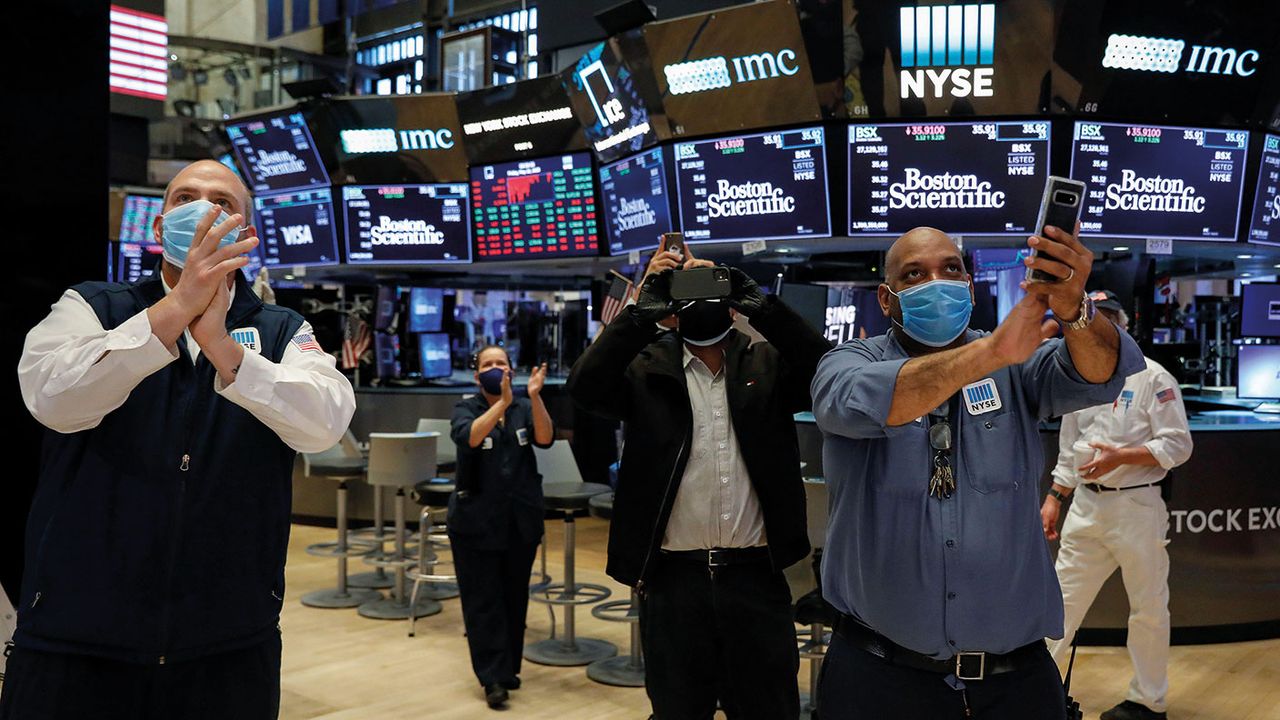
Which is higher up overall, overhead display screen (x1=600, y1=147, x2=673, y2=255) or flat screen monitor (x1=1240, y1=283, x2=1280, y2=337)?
overhead display screen (x1=600, y1=147, x2=673, y2=255)

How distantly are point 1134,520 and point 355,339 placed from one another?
654cm

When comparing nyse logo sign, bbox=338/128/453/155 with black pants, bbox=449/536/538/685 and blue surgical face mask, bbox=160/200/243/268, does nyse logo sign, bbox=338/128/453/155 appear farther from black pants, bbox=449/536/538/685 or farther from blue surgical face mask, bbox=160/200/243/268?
blue surgical face mask, bbox=160/200/243/268

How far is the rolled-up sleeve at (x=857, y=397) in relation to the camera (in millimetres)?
1931

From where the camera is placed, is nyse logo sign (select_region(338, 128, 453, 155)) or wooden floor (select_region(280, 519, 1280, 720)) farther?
nyse logo sign (select_region(338, 128, 453, 155))

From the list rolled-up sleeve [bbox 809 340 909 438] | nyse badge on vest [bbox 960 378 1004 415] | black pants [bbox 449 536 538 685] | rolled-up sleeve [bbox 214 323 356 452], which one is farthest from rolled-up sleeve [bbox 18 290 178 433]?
black pants [bbox 449 536 538 685]

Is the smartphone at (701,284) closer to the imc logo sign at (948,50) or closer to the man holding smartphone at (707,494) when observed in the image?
the man holding smartphone at (707,494)

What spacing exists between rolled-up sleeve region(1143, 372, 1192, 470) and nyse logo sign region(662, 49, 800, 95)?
2573mm

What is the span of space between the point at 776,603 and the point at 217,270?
1.77 meters

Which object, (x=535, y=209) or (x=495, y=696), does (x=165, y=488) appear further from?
(x=535, y=209)

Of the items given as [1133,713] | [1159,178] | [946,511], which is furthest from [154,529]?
[1159,178]

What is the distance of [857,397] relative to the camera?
195cm

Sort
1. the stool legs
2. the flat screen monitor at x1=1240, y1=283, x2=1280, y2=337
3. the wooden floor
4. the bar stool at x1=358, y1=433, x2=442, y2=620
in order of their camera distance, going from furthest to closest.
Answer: the flat screen monitor at x1=1240, y1=283, x2=1280, y2=337 < the stool legs < the bar stool at x1=358, y1=433, x2=442, y2=620 < the wooden floor

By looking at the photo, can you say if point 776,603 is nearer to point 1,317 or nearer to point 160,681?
point 160,681

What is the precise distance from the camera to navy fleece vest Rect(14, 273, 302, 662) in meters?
1.81
